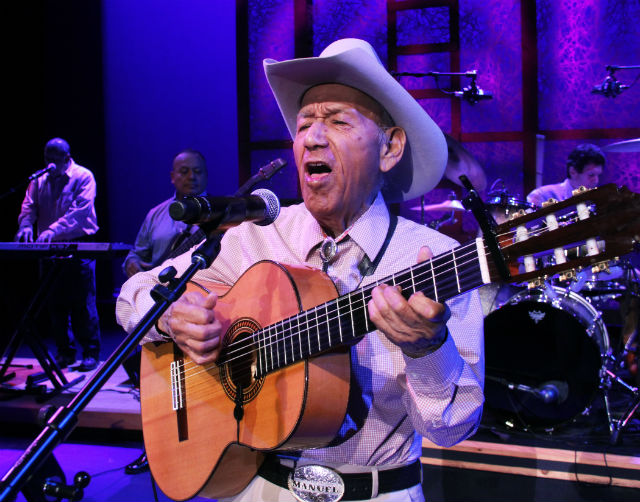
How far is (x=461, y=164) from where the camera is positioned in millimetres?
4938

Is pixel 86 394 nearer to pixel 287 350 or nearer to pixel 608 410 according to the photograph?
pixel 287 350

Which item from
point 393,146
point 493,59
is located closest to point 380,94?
point 393,146

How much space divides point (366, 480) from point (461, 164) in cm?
365

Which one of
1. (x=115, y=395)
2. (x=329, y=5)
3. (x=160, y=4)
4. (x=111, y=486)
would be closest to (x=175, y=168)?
(x=115, y=395)

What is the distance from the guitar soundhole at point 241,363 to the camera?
1.79 meters

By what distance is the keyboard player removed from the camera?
20.9 ft

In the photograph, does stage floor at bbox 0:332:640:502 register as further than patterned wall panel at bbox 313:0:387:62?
No

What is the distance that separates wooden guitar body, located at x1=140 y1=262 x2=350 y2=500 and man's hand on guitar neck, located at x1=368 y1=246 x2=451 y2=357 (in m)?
0.23

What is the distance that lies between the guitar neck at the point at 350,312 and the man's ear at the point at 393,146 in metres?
0.66

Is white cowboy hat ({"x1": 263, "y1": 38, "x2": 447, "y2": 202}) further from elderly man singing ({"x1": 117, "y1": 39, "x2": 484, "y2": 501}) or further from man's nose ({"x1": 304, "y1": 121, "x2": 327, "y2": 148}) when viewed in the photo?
man's nose ({"x1": 304, "y1": 121, "x2": 327, "y2": 148})

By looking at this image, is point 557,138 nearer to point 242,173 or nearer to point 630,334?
point 630,334

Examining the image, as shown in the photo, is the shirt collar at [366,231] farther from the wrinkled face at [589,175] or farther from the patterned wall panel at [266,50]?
the patterned wall panel at [266,50]

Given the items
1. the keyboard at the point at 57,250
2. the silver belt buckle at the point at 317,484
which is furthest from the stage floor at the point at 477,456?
the silver belt buckle at the point at 317,484

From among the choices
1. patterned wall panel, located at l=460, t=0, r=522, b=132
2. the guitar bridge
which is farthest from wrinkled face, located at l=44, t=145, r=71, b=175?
the guitar bridge
